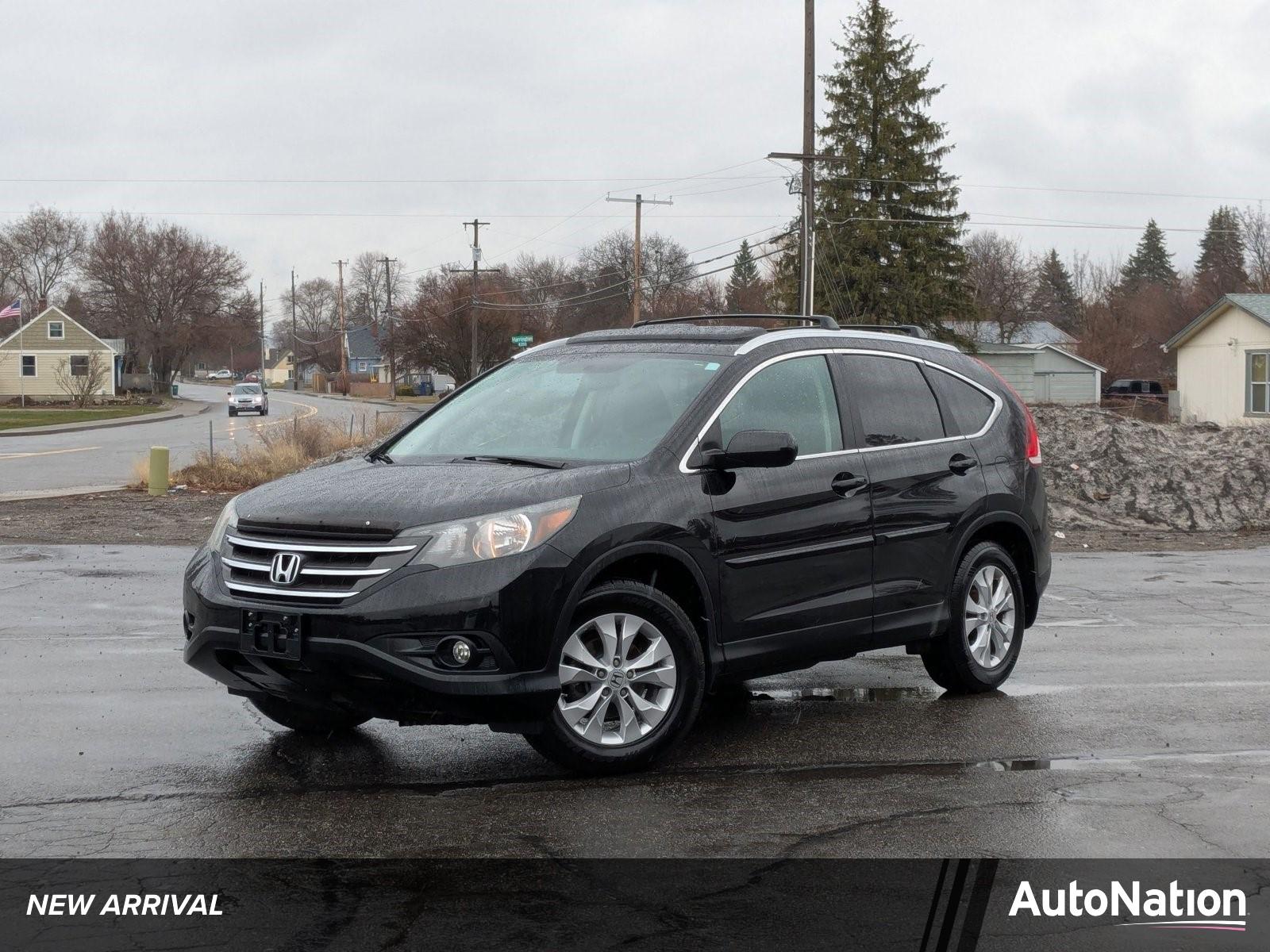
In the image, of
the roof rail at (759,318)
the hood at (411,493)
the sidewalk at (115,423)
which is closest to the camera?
the hood at (411,493)

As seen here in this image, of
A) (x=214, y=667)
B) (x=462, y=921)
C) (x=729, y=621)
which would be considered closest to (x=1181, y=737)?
(x=729, y=621)

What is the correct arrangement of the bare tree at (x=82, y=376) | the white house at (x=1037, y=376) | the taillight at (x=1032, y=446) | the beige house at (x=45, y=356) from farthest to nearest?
the beige house at (x=45, y=356), the bare tree at (x=82, y=376), the white house at (x=1037, y=376), the taillight at (x=1032, y=446)

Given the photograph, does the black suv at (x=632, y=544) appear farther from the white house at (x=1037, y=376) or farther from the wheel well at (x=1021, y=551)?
the white house at (x=1037, y=376)

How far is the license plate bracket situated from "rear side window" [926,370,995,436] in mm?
3748

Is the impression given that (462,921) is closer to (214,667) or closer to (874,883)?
(874,883)

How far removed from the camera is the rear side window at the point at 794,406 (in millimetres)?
6652

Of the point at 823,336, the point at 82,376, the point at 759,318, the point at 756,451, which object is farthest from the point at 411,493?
the point at 82,376

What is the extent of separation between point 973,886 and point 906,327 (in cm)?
409

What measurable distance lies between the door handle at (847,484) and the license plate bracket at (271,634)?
2624mm

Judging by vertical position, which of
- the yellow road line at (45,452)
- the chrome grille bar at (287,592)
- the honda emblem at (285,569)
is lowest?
the yellow road line at (45,452)

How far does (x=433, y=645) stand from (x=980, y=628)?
11.4 feet

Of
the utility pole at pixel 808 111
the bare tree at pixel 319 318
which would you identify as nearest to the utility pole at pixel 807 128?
the utility pole at pixel 808 111

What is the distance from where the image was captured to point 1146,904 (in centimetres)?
443

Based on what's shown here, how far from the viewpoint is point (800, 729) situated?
6.87 metres
